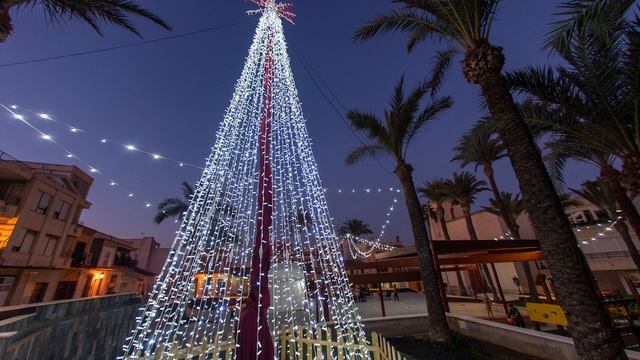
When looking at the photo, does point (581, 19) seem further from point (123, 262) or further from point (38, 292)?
point (123, 262)

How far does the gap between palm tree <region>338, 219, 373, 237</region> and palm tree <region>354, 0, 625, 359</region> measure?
35697 mm

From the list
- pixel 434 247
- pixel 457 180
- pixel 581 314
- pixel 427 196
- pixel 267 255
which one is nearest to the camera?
pixel 581 314

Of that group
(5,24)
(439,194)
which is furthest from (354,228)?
(5,24)

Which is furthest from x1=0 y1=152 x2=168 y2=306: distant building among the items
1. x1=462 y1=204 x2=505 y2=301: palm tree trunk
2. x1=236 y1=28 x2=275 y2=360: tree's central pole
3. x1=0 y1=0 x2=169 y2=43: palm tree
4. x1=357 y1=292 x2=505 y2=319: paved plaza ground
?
x1=462 y1=204 x2=505 y2=301: palm tree trunk

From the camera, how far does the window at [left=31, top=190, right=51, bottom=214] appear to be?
16342 mm

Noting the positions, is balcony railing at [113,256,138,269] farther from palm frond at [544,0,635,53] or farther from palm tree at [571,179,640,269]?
palm tree at [571,179,640,269]

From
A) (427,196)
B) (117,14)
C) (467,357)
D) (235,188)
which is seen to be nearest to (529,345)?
(467,357)

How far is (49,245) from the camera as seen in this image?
1753cm

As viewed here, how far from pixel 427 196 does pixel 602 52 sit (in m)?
19.7

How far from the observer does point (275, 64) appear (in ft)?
21.8

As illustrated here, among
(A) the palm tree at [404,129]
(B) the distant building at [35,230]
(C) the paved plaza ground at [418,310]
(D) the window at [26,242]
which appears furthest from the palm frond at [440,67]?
(D) the window at [26,242]

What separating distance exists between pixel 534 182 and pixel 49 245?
25.9 metres

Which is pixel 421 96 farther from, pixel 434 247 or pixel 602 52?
pixel 434 247

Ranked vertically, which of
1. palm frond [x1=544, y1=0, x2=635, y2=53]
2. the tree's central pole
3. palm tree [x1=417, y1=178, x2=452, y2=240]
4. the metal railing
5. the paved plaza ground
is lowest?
the paved plaza ground
